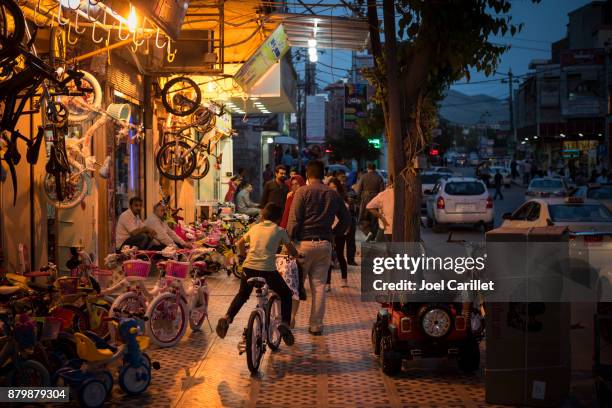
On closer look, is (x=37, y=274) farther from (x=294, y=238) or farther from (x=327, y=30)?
(x=327, y=30)

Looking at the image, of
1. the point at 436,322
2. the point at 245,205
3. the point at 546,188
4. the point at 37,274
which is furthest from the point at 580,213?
the point at 546,188

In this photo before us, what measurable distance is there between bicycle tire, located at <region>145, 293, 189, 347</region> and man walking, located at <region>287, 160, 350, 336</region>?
157cm

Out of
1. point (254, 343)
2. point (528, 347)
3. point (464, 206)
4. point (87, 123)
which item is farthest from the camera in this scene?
point (464, 206)

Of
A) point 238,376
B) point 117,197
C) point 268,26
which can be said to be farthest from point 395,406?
point 268,26

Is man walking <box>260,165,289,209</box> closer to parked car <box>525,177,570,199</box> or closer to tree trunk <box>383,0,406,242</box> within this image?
tree trunk <box>383,0,406,242</box>

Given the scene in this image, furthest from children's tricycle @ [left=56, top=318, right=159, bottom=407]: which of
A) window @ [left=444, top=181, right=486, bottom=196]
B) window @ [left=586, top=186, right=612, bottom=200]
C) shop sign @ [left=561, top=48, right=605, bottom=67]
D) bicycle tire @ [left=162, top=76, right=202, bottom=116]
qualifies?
shop sign @ [left=561, top=48, right=605, bottom=67]

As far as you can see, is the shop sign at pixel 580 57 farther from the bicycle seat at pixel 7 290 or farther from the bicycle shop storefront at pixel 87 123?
the bicycle seat at pixel 7 290

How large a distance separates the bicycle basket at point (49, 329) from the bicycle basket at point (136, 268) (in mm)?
2036

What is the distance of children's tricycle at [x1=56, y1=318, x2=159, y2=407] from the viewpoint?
7039 mm

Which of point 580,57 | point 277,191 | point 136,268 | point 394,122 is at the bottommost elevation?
point 136,268

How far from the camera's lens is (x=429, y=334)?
8.47 m

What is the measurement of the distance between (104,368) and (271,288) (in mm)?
2291

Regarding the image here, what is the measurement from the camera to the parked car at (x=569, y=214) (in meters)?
15.3

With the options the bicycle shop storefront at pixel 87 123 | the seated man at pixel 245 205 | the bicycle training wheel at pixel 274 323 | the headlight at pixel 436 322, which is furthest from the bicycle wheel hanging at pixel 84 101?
the seated man at pixel 245 205
